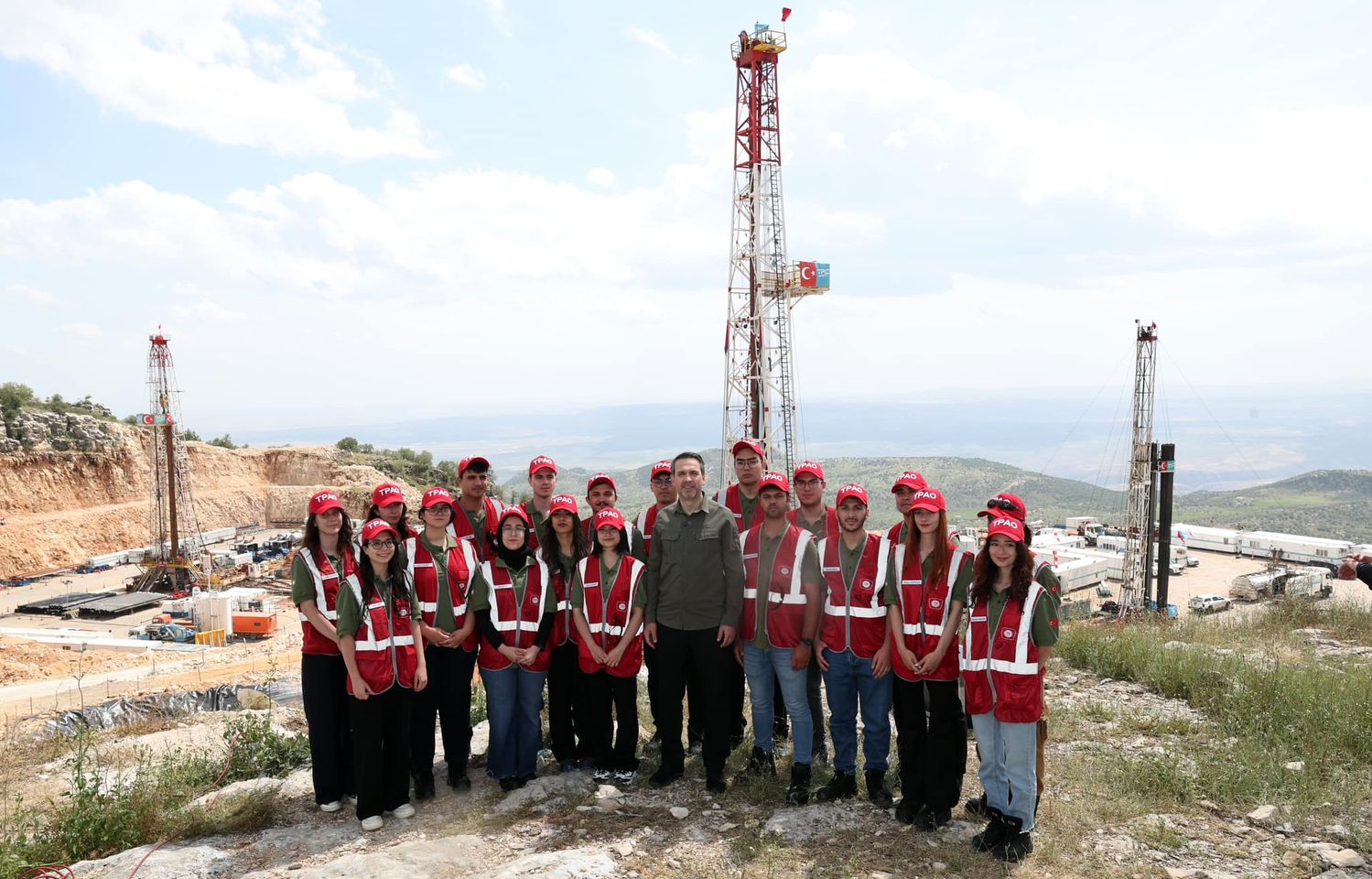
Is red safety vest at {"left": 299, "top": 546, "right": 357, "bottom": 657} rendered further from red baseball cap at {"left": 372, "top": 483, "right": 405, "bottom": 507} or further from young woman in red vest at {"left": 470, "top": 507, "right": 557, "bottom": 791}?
young woman in red vest at {"left": 470, "top": 507, "right": 557, "bottom": 791}

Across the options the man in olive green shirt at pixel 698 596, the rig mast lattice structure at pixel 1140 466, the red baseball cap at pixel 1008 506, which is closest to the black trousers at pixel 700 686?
the man in olive green shirt at pixel 698 596

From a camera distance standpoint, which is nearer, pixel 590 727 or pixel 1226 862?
pixel 1226 862

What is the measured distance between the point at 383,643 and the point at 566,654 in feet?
3.72

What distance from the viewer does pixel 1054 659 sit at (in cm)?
812

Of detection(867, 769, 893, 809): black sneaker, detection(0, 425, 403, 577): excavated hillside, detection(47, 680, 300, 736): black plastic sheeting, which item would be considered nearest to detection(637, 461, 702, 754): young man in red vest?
detection(867, 769, 893, 809): black sneaker

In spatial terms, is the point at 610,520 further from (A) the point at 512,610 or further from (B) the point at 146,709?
(B) the point at 146,709

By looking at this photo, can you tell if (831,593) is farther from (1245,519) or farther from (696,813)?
(1245,519)

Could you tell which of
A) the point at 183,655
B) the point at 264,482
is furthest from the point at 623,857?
the point at 264,482

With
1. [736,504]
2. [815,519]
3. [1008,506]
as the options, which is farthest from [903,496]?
[736,504]

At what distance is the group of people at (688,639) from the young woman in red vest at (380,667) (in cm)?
1

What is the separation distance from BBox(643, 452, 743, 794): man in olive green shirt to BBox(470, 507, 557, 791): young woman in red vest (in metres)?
0.70

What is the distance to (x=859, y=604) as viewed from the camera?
4344 millimetres

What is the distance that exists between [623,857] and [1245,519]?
94361 millimetres

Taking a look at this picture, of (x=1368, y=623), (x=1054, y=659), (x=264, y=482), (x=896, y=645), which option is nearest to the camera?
(x=896, y=645)
